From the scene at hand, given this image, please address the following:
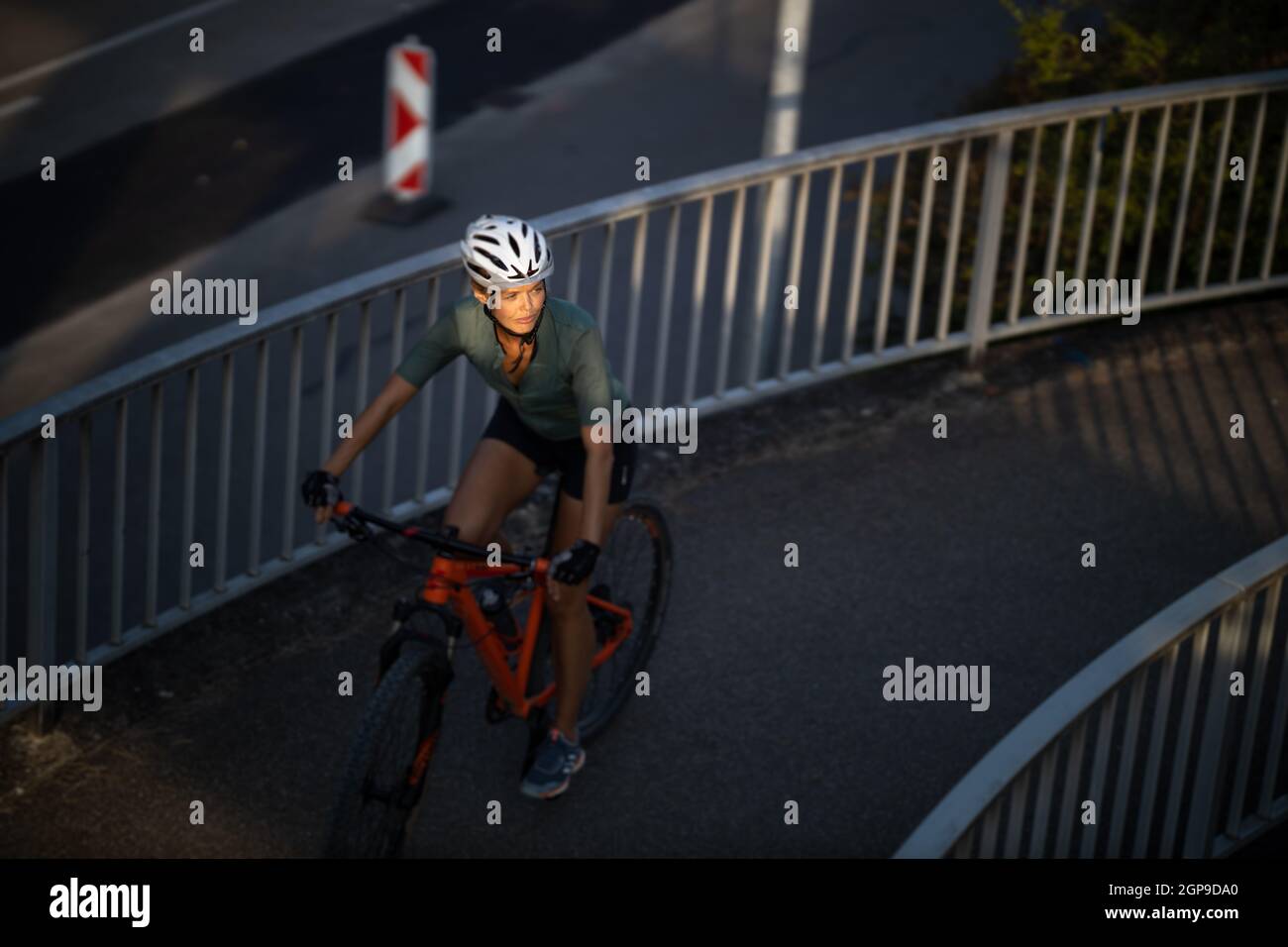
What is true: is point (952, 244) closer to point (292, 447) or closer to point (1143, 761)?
point (1143, 761)

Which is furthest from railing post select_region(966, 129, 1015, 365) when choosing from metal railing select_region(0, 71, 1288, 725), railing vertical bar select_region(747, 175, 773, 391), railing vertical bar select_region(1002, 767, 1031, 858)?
railing vertical bar select_region(1002, 767, 1031, 858)

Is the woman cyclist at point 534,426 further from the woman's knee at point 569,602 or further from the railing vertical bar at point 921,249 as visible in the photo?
the railing vertical bar at point 921,249

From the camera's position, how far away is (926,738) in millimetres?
6660

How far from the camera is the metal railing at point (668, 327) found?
23.4ft

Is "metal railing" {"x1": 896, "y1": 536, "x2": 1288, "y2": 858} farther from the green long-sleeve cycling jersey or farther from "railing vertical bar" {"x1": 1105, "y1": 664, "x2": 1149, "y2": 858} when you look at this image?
the green long-sleeve cycling jersey

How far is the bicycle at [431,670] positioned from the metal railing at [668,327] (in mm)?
1242

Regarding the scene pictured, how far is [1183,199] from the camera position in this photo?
29.9 ft

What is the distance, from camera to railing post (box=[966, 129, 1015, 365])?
874 centimetres

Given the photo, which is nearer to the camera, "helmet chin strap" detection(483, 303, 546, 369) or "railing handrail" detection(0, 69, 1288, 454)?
"helmet chin strap" detection(483, 303, 546, 369)

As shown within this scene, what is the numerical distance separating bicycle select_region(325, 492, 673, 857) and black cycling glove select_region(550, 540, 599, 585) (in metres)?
0.12

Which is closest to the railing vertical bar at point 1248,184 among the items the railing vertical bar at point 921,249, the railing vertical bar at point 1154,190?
the railing vertical bar at point 1154,190

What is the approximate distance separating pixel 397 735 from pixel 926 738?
6.64 ft
